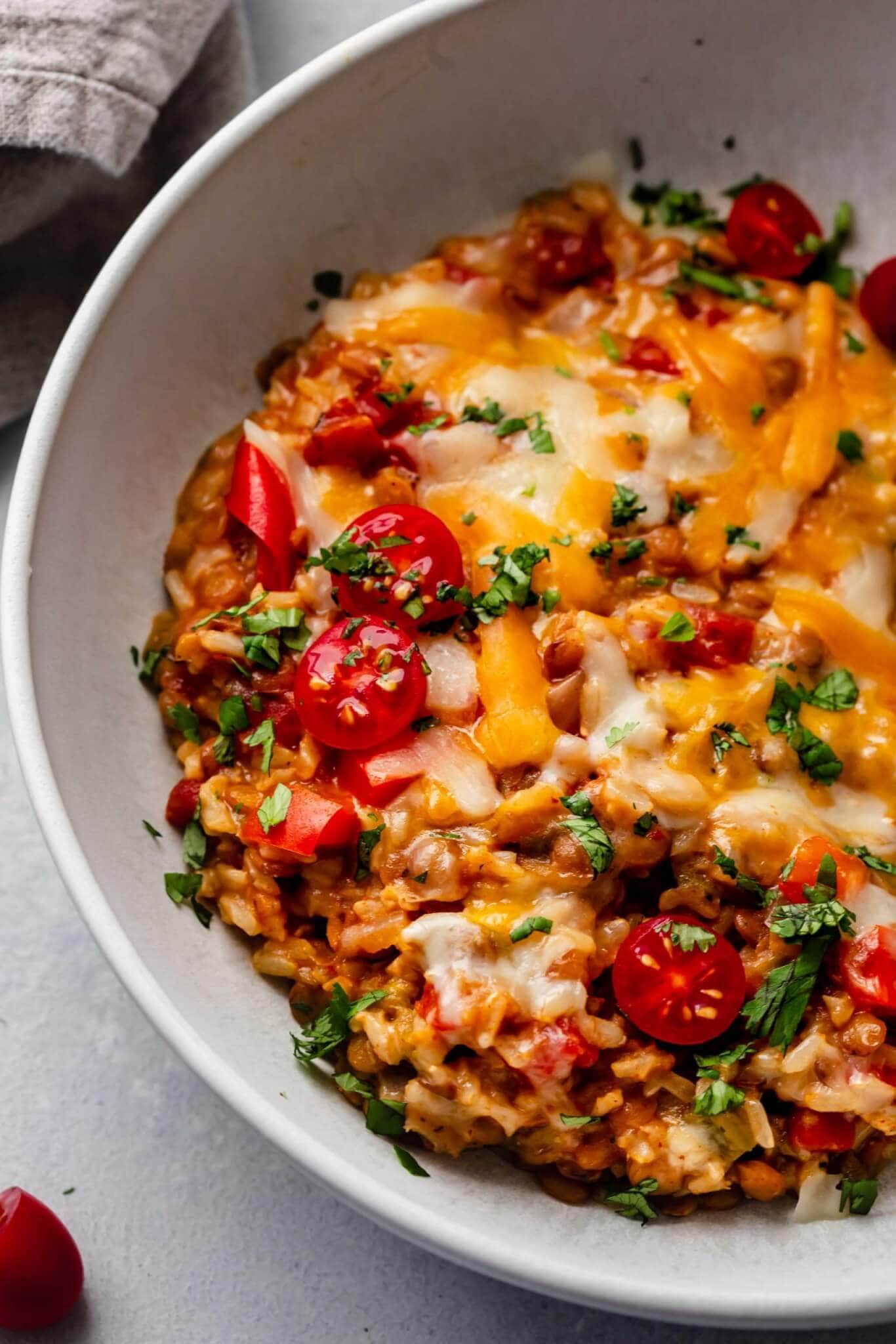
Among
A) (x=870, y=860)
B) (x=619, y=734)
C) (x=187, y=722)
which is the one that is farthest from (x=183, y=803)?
(x=870, y=860)

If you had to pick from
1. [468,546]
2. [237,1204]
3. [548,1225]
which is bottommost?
[237,1204]

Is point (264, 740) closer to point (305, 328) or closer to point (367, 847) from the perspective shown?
point (367, 847)

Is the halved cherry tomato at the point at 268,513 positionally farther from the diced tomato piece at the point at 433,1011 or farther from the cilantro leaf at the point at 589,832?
the diced tomato piece at the point at 433,1011

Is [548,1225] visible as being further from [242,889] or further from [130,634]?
[130,634]

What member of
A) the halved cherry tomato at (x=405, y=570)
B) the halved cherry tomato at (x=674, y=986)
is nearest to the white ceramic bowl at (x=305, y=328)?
the halved cherry tomato at (x=674, y=986)

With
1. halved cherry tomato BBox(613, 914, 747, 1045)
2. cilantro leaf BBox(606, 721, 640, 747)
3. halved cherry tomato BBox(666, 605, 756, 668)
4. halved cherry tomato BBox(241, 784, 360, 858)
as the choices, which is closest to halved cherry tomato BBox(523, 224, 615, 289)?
halved cherry tomato BBox(666, 605, 756, 668)

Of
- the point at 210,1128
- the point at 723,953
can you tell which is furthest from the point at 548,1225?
the point at 210,1128

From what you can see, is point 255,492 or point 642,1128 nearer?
point 642,1128
